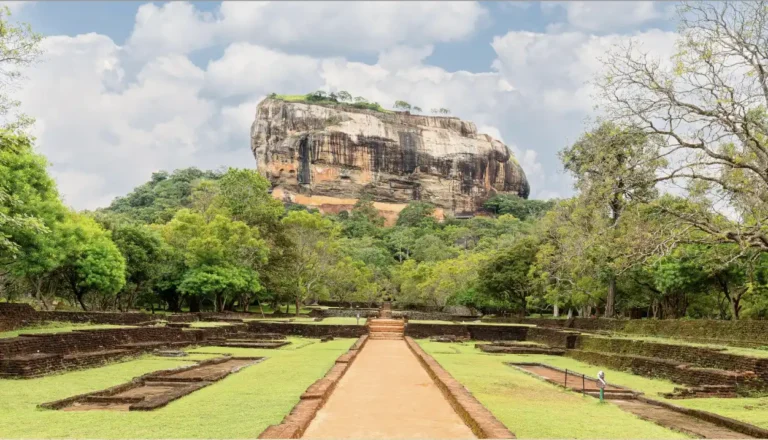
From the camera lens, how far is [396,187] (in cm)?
11275

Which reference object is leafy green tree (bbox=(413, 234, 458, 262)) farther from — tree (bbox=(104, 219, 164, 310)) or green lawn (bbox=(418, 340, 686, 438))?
green lawn (bbox=(418, 340, 686, 438))

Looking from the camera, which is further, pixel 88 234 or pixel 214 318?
pixel 214 318

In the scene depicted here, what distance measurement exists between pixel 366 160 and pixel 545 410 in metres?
103

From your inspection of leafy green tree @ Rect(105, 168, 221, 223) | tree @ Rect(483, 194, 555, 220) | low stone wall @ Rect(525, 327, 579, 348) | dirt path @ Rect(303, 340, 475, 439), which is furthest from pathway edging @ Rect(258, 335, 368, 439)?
tree @ Rect(483, 194, 555, 220)

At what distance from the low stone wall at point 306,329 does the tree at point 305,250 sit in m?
11.9

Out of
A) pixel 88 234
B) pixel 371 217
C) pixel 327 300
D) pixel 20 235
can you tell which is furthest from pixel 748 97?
pixel 371 217

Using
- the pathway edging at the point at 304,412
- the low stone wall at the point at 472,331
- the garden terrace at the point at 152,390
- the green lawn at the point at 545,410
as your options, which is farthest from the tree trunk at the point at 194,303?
the pathway edging at the point at 304,412

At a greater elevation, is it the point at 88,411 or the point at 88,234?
the point at 88,234

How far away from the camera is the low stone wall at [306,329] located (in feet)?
94.9

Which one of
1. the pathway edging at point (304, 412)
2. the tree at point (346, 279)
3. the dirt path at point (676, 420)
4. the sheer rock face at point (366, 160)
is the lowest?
the dirt path at point (676, 420)

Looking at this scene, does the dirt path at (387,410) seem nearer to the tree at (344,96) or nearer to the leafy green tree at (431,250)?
the leafy green tree at (431,250)

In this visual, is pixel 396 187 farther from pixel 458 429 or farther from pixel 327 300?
pixel 458 429

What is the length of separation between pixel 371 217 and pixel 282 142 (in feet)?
72.3

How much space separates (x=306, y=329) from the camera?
29094mm
